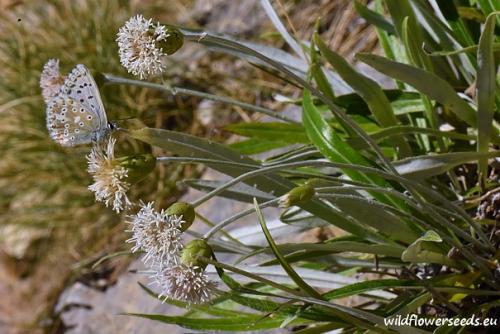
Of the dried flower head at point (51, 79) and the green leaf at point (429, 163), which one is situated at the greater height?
the dried flower head at point (51, 79)

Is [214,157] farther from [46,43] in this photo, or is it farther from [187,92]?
[46,43]

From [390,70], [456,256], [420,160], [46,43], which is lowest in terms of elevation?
[456,256]

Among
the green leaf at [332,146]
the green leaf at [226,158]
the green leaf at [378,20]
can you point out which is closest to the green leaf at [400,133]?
the green leaf at [332,146]

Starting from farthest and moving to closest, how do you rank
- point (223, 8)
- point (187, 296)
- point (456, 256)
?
point (223, 8) < point (456, 256) < point (187, 296)

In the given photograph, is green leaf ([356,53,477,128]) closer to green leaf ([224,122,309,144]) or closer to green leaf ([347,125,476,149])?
green leaf ([347,125,476,149])

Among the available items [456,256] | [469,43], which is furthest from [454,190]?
[469,43]

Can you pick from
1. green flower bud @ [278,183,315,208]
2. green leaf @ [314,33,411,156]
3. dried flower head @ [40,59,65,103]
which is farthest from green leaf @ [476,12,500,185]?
dried flower head @ [40,59,65,103]

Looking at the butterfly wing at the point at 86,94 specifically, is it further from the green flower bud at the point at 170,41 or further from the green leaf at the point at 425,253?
the green leaf at the point at 425,253

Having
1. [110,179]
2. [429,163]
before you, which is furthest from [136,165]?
[429,163]
